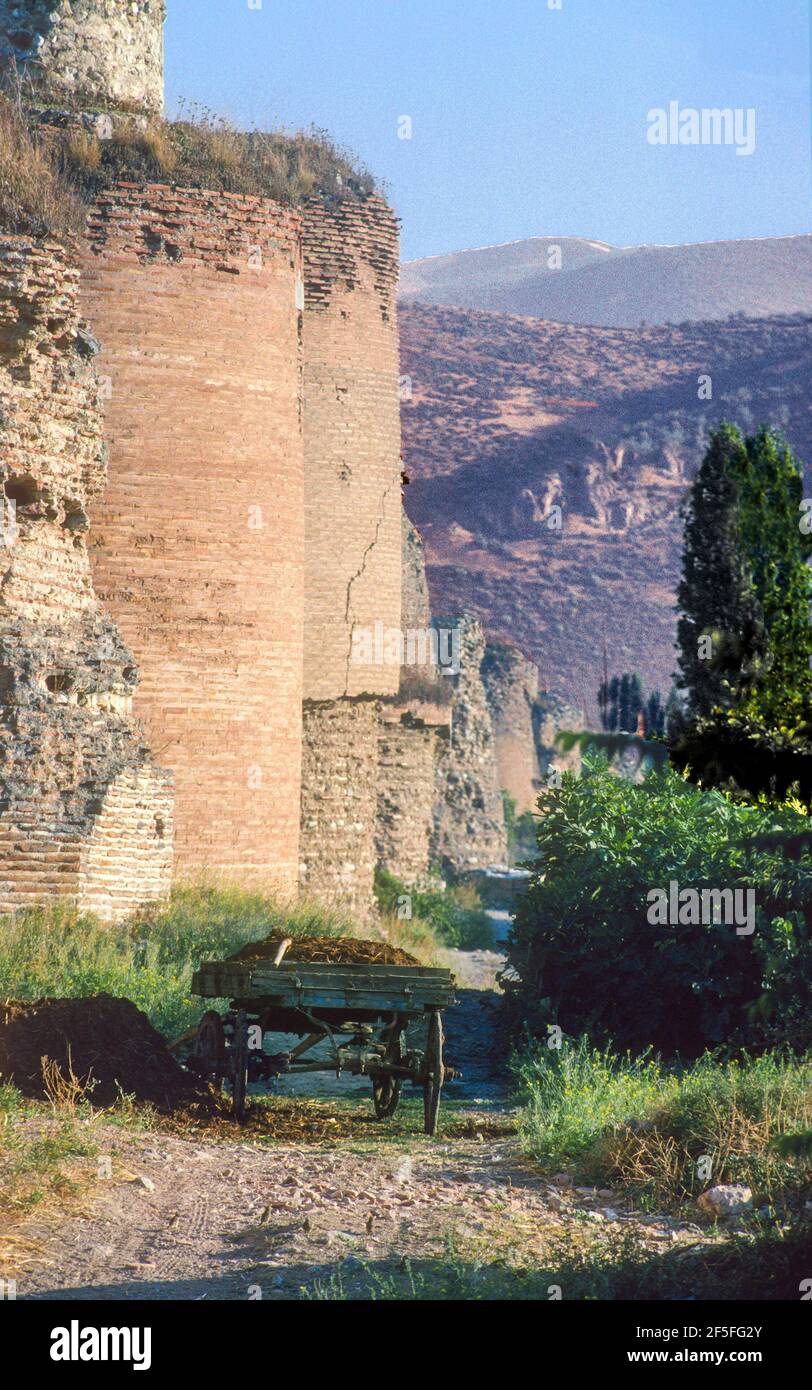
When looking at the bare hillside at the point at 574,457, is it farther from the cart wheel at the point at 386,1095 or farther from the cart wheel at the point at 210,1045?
the cart wheel at the point at 210,1045

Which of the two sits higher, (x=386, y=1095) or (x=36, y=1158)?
(x=36, y=1158)

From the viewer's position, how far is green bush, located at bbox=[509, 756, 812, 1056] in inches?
602

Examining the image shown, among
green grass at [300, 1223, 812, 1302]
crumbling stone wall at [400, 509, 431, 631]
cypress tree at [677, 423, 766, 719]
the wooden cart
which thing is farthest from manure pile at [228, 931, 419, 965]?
crumbling stone wall at [400, 509, 431, 631]

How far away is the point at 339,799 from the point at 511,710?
3053cm

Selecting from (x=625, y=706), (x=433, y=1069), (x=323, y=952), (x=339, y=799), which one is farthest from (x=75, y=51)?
(x=433, y=1069)

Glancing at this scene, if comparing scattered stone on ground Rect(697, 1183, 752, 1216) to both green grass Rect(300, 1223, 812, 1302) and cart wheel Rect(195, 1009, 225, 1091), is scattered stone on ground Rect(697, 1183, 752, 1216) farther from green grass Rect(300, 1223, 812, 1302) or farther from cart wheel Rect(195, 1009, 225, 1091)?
cart wheel Rect(195, 1009, 225, 1091)

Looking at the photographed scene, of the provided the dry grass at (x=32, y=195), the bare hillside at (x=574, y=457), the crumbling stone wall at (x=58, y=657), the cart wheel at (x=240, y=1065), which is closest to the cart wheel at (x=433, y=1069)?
the cart wheel at (x=240, y=1065)

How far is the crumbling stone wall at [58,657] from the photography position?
14.9m

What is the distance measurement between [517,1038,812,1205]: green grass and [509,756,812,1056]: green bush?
7.37 ft

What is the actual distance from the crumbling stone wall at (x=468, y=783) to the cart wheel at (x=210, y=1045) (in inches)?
1107

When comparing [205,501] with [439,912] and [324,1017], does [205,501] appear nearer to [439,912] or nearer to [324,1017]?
[324,1017]

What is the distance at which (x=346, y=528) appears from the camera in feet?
78.9

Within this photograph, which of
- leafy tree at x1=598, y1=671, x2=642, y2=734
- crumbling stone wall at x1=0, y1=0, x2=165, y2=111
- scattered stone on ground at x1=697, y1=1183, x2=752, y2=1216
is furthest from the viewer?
crumbling stone wall at x1=0, y1=0, x2=165, y2=111
